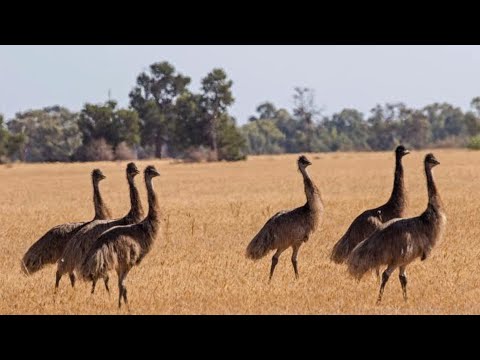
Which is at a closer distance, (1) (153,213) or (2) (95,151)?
(1) (153,213)

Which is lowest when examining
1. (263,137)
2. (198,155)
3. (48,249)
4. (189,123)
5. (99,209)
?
(48,249)

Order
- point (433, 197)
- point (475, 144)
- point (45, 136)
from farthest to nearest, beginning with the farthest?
point (45, 136) → point (475, 144) → point (433, 197)

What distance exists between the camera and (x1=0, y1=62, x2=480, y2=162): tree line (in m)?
73.3

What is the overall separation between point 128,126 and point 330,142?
46.2 m

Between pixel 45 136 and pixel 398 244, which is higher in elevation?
pixel 45 136

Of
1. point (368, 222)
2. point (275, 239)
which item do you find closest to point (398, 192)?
point (368, 222)

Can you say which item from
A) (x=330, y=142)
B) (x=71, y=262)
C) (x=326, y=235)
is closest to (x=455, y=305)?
(x=71, y=262)

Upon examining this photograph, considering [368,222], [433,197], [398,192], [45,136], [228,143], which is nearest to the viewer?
[433,197]

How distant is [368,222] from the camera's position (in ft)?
36.5

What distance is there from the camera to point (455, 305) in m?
9.30

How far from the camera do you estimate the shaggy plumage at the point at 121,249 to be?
911 cm

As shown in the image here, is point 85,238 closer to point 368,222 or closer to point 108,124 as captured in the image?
point 368,222

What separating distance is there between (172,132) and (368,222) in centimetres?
7094
